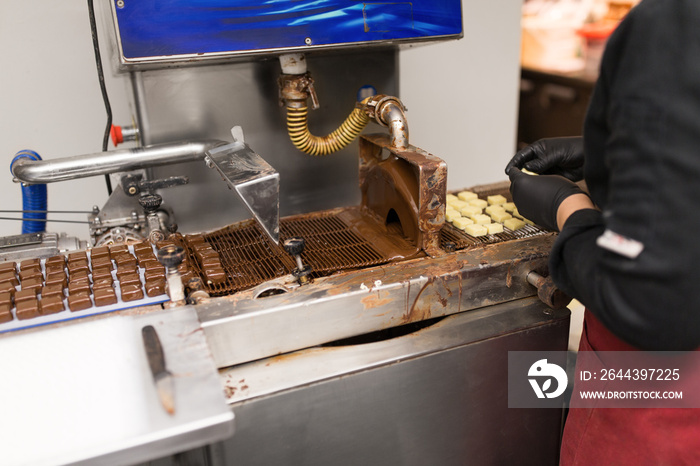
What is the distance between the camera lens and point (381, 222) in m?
1.39

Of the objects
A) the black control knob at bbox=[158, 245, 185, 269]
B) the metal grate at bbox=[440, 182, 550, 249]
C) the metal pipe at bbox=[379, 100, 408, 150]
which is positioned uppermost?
the metal pipe at bbox=[379, 100, 408, 150]

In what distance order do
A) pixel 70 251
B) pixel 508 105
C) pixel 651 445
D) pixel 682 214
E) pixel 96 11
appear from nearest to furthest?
1. pixel 682 214
2. pixel 651 445
3. pixel 70 251
4. pixel 96 11
5. pixel 508 105

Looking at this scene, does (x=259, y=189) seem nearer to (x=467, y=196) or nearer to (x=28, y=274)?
(x=28, y=274)

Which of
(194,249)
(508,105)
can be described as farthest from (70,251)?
(508,105)

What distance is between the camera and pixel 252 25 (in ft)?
3.72

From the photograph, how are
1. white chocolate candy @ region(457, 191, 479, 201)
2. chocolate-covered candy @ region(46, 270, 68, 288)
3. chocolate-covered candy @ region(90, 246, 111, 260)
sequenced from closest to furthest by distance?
1. chocolate-covered candy @ region(46, 270, 68, 288)
2. chocolate-covered candy @ region(90, 246, 111, 260)
3. white chocolate candy @ region(457, 191, 479, 201)

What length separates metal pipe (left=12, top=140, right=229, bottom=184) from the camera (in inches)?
45.9

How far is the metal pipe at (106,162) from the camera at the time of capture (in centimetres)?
117

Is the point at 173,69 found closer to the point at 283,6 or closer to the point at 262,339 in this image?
the point at 283,6

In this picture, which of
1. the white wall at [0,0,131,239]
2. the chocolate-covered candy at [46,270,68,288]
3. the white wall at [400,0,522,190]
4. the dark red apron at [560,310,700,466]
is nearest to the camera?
the dark red apron at [560,310,700,466]

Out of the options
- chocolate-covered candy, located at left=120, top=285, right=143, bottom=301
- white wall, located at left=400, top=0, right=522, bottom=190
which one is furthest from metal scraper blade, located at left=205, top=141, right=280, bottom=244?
white wall, located at left=400, top=0, right=522, bottom=190

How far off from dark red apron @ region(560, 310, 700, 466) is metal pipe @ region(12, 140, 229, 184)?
968mm

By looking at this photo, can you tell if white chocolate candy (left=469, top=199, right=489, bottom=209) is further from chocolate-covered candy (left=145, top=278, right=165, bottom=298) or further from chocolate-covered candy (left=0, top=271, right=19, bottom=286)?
chocolate-covered candy (left=0, top=271, right=19, bottom=286)

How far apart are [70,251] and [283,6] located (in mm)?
766
